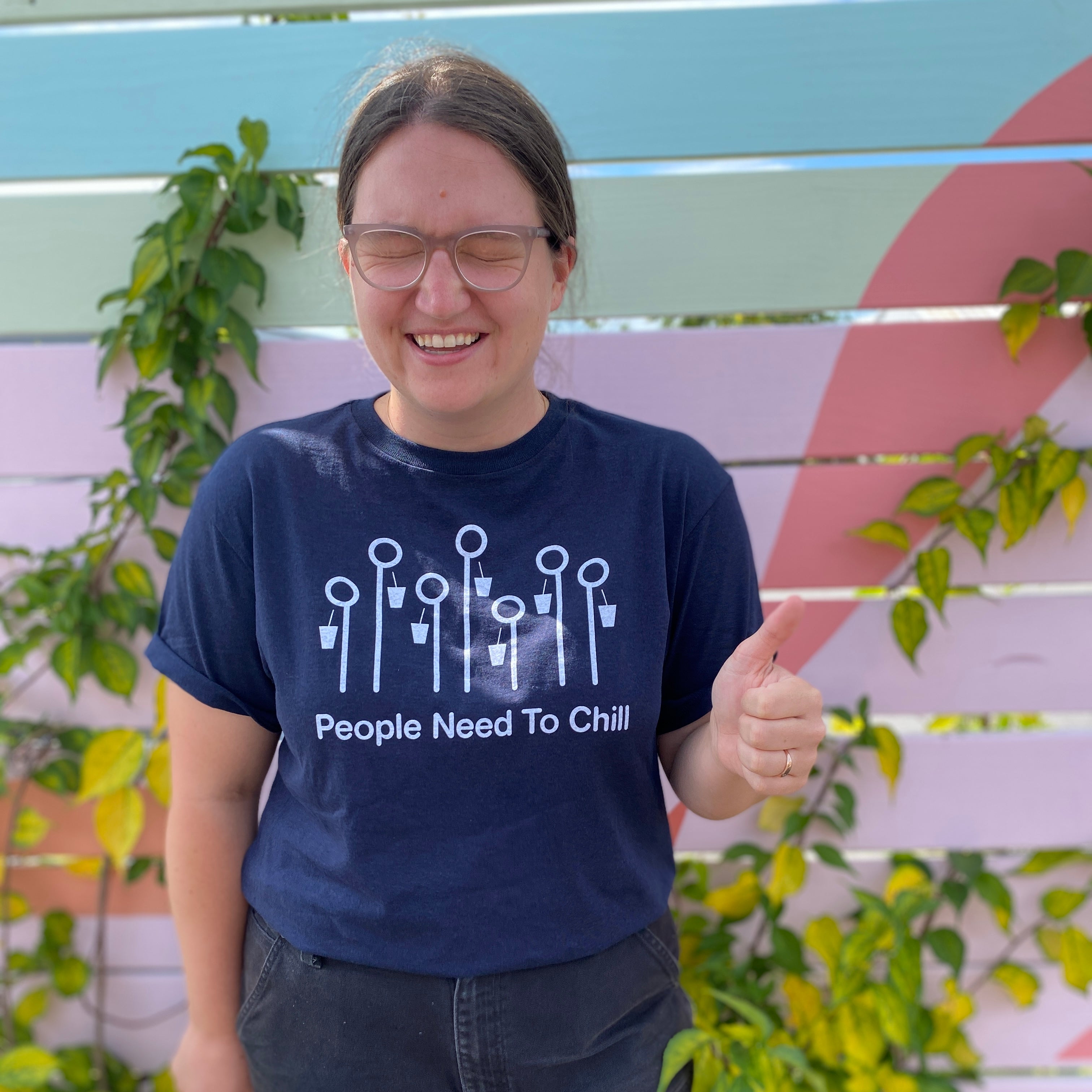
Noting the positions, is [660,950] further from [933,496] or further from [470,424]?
[933,496]

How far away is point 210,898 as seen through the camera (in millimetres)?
1026

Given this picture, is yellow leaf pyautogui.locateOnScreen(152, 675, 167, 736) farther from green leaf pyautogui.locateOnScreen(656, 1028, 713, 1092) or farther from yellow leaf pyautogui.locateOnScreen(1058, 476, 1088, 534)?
yellow leaf pyautogui.locateOnScreen(1058, 476, 1088, 534)

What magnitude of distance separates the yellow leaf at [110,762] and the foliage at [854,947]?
3.19 ft

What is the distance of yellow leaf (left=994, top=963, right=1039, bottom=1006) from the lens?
1.51 m

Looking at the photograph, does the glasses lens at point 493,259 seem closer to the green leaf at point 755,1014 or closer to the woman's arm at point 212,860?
the woman's arm at point 212,860

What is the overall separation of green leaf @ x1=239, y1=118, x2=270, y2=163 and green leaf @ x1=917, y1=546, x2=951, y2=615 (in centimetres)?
119

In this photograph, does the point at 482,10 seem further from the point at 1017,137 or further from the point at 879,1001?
the point at 879,1001

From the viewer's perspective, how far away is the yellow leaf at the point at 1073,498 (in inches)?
53.5

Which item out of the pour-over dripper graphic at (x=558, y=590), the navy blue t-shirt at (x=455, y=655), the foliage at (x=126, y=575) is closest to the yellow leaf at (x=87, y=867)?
the foliage at (x=126, y=575)

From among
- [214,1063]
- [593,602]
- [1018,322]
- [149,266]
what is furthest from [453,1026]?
[1018,322]

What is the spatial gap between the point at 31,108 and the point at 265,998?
134 centimetres

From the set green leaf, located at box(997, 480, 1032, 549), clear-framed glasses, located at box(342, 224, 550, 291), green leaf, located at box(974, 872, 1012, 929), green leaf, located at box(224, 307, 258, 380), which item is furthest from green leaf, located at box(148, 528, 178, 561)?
green leaf, located at box(974, 872, 1012, 929)

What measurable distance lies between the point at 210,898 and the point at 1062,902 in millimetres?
1407

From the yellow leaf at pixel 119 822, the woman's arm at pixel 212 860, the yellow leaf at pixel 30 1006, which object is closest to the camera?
the woman's arm at pixel 212 860
